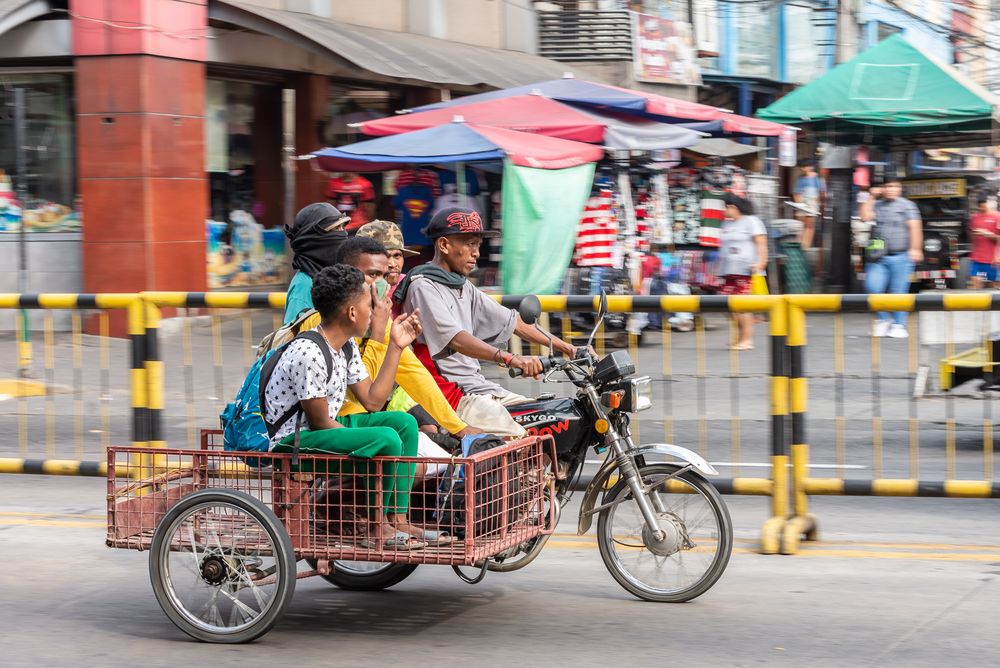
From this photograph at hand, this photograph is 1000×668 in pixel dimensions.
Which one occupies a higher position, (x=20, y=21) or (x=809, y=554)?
(x=20, y=21)

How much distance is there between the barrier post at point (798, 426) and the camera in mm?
6734

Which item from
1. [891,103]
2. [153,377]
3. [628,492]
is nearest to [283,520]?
[628,492]

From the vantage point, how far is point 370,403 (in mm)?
5406

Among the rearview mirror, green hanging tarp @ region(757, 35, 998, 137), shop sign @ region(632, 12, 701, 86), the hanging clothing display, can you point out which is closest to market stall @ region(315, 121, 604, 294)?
the hanging clothing display

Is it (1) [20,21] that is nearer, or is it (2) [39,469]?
(2) [39,469]

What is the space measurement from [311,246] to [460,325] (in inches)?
28.6

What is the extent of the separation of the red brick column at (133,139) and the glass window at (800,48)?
22.2 meters

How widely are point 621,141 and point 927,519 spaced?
27.9 feet

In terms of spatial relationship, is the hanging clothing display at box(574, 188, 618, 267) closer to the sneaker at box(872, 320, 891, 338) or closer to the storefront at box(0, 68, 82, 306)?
the storefront at box(0, 68, 82, 306)

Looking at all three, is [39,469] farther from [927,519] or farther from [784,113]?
[784,113]

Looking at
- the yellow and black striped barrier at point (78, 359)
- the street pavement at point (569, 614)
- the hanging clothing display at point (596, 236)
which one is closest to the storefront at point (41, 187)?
the hanging clothing display at point (596, 236)

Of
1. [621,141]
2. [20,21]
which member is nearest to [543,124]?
[621,141]

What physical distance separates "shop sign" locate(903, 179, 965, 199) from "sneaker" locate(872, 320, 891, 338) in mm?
15652

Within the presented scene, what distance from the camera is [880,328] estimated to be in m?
6.97
